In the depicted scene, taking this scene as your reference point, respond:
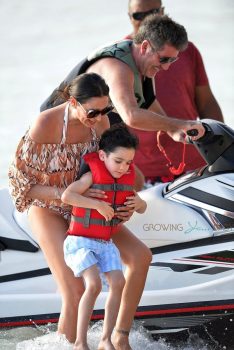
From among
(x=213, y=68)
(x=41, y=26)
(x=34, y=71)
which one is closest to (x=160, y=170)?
(x=213, y=68)

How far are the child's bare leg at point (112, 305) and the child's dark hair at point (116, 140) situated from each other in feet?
1.80

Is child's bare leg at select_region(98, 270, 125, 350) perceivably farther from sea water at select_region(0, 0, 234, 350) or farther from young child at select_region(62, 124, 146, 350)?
sea water at select_region(0, 0, 234, 350)

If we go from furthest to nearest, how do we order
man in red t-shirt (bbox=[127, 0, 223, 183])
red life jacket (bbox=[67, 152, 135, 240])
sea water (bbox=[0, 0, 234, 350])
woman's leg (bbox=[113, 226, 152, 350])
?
sea water (bbox=[0, 0, 234, 350])
man in red t-shirt (bbox=[127, 0, 223, 183])
woman's leg (bbox=[113, 226, 152, 350])
red life jacket (bbox=[67, 152, 135, 240])

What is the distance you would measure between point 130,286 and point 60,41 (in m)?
11.9

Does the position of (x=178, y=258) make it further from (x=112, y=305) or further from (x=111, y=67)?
(x=111, y=67)

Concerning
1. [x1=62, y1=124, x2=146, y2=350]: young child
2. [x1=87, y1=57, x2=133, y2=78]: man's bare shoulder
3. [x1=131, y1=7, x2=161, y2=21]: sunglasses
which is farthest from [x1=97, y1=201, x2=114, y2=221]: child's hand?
[x1=131, y1=7, x2=161, y2=21]: sunglasses

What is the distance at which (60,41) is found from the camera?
53.4 feet

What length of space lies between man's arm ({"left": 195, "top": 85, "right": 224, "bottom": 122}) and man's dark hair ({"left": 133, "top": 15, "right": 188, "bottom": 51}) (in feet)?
6.97

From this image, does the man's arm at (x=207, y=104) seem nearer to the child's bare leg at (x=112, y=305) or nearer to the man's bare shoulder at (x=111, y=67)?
the man's bare shoulder at (x=111, y=67)

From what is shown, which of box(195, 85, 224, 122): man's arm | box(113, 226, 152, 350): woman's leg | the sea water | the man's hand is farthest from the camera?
the sea water

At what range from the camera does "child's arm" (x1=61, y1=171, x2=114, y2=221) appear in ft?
14.6

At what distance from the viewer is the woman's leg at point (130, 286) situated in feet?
15.3

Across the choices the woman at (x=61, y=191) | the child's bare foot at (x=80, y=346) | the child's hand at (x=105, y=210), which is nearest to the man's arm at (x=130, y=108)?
the woman at (x=61, y=191)

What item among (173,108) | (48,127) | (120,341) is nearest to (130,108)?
(48,127)
